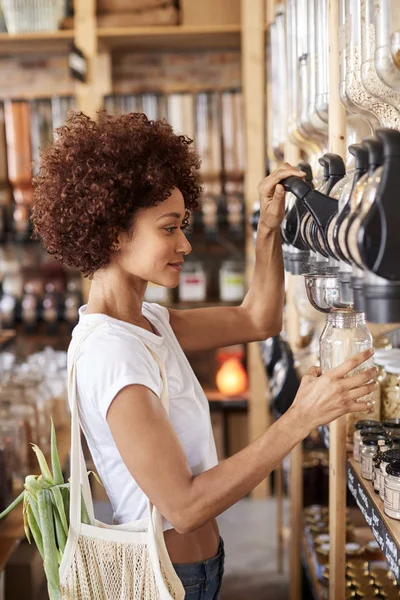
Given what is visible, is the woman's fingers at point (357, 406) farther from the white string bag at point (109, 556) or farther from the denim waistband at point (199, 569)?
the denim waistband at point (199, 569)

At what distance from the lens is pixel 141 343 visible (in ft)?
5.00

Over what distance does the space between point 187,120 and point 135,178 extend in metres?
2.93

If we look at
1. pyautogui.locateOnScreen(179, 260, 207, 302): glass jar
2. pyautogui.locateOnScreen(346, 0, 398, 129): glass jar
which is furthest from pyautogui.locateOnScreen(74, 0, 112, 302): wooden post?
pyautogui.locateOnScreen(346, 0, 398, 129): glass jar

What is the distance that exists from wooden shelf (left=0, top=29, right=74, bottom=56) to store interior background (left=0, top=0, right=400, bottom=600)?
0.01 m

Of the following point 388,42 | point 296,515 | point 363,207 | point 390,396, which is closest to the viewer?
point 363,207

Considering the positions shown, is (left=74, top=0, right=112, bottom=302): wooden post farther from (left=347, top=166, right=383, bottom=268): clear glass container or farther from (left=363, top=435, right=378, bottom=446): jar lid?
(left=347, top=166, right=383, bottom=268): clear glass container

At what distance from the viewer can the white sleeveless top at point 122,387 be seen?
1.45 meters

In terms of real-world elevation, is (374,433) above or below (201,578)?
above

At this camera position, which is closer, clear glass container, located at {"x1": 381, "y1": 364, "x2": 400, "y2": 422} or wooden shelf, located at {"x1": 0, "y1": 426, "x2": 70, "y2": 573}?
clear glass container, located at {"x1": 381, "y1": 364, "x2": 400, "y2": 422}

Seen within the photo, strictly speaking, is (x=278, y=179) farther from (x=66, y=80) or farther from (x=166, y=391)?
(x=66, y=80)

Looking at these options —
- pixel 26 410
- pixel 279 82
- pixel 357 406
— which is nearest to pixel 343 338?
pixel 357 406

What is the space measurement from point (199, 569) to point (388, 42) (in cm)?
107

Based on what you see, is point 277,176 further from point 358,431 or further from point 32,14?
point 32,14

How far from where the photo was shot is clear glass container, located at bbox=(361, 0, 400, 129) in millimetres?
1260
